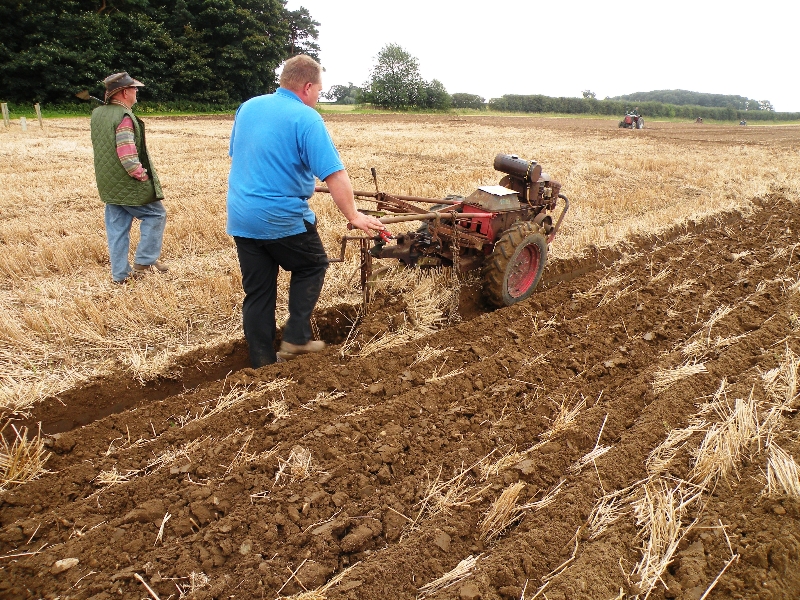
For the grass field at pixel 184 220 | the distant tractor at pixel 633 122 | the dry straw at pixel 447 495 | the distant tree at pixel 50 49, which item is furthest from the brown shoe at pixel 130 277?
the distant tractor at pixel 633 122

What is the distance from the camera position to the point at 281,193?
3.78 m

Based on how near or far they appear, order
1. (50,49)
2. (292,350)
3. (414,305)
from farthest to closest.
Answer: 1. (50,49)
2. (414,305)
3. (292,350)

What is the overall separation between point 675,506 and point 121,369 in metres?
3.67

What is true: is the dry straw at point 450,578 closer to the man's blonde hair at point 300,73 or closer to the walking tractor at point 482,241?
the walking tractor at point 482,241

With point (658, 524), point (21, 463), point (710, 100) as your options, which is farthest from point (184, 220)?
point (710, 100)

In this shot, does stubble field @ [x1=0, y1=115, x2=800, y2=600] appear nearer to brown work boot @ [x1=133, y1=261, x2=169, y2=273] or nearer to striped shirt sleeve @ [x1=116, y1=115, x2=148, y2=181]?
brown work boot @ [x1=133, y1=261, x2=169, y2=273]

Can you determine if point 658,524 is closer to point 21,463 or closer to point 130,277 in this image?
point 21,463

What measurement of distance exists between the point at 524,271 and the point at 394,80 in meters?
54.9

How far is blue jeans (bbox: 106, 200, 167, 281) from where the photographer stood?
5727mm

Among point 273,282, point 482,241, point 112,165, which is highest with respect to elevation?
point 112,165

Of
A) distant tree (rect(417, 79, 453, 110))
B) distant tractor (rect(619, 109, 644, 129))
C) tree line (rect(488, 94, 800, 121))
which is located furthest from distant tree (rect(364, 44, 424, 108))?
distant tractor (rect(619, 109, 644, 129))

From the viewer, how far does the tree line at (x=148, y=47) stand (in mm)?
30266

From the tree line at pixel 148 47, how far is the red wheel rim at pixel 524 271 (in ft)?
108

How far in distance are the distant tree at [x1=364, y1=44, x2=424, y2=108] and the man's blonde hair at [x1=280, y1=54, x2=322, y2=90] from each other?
51.9 metres
